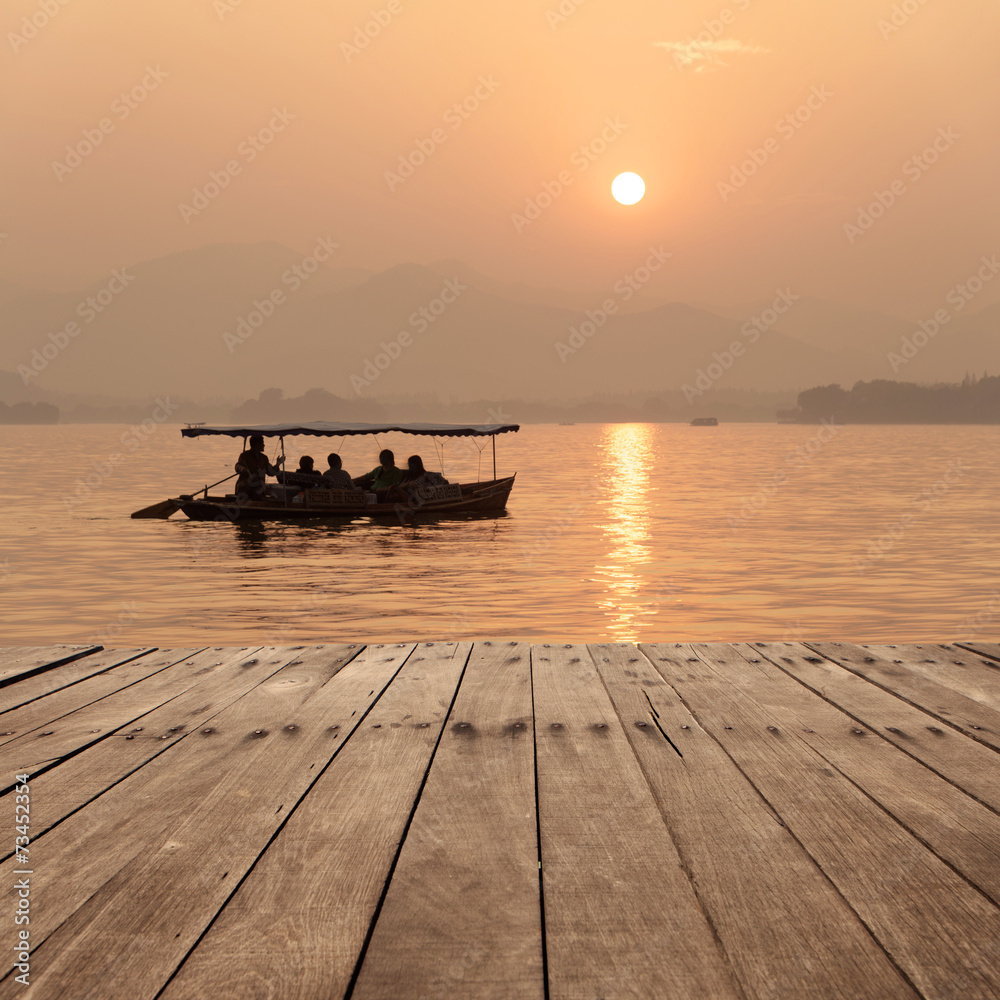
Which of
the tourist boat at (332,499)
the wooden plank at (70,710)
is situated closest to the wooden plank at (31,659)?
the wooden plank at (70,710)

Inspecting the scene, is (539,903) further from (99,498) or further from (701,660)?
(99,498)

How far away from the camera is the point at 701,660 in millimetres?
4402

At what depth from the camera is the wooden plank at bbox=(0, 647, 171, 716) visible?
369 centimetres

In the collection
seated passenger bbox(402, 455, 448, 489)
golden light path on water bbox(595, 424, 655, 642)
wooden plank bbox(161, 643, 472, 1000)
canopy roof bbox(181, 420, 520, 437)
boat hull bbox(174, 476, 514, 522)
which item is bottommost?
golden light path on water bbox(595, 424, 655, 642)

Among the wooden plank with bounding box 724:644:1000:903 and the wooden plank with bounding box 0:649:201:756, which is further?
the wooden plank with bounding box 0:649:201:756

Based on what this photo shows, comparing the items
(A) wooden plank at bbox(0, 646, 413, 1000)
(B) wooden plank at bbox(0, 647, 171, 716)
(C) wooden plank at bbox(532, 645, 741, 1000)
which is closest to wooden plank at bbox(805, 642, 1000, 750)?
(C) wooden plank at bbox(532, 645, 741, 1000)

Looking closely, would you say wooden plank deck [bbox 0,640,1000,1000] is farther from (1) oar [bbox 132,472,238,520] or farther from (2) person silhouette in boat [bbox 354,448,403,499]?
(1) oar [bbox 132,472,238,520]

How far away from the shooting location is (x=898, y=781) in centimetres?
280

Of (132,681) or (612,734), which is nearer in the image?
(612,734)

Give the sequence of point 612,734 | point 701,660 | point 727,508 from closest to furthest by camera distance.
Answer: point 612,734 → point 701,660 → point 727,508

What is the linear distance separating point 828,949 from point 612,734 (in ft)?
4.55

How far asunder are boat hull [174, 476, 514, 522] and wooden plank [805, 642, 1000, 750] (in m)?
21.9

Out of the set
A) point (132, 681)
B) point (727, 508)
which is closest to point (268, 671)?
point (132, 681)

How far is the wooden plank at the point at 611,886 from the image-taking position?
178cm
